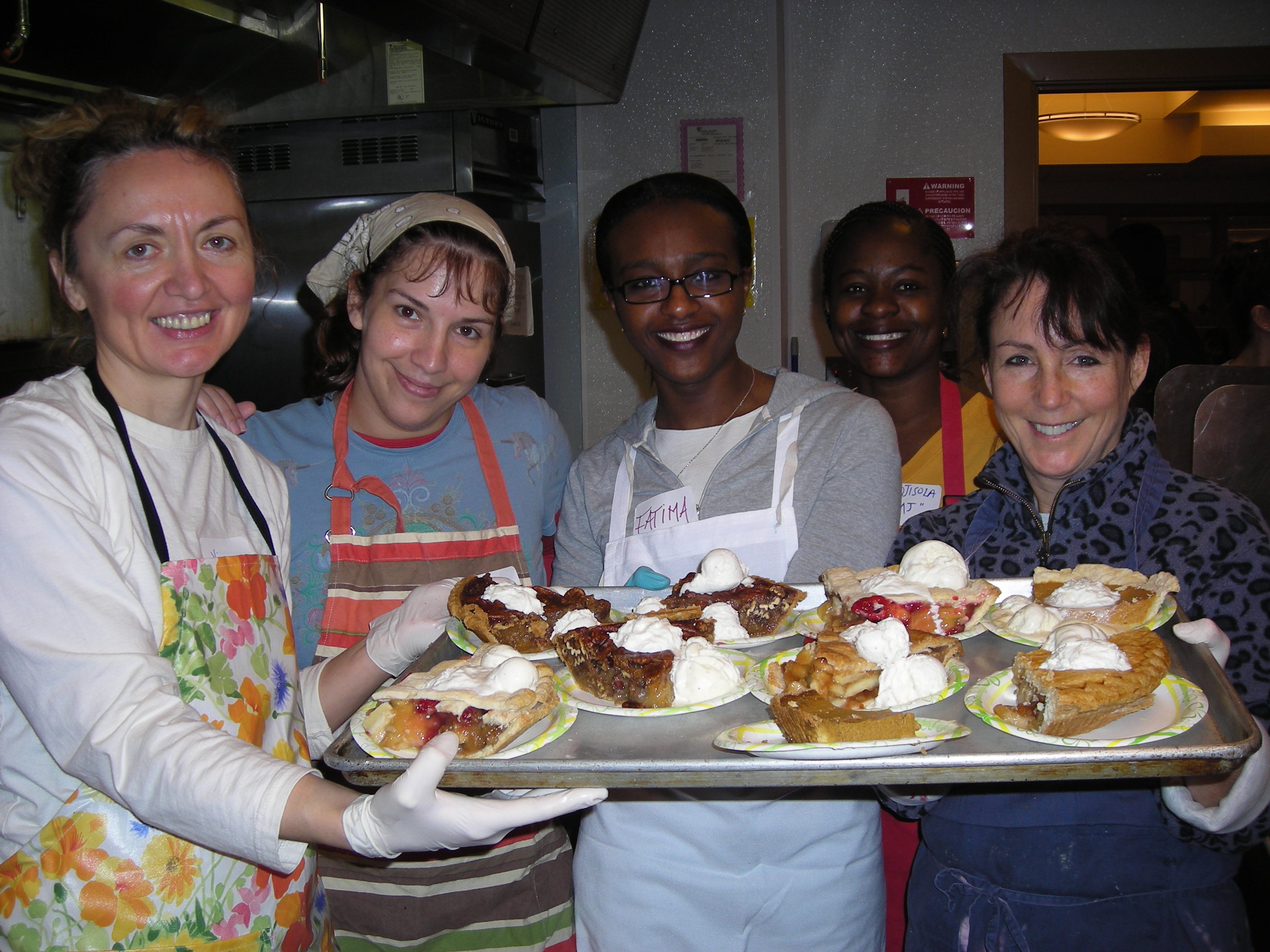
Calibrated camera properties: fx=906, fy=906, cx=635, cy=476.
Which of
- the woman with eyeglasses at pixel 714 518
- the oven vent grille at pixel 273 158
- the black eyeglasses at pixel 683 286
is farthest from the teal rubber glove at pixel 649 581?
the oven vent grille at pixel 273 158

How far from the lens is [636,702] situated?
1597 mm

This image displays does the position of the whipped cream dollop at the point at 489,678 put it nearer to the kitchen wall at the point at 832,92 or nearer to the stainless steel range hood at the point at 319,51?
the stainless steel range hood at the point at 319,51

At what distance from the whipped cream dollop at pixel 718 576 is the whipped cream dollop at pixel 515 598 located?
13.0 inches

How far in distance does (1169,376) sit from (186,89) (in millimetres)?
4238

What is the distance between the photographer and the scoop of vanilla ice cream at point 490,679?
59.7 inches

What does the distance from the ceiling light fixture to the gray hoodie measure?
25.2ft

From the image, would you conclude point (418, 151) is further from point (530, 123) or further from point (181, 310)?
point (181, 310)

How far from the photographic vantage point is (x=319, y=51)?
157 inches

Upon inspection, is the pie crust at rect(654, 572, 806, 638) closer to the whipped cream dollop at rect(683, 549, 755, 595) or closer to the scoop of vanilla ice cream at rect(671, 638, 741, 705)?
the whipped cream dollop at rect(683, 549, 755, 595)

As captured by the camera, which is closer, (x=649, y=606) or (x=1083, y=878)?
(x=1083, y=878)

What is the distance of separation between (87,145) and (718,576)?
4.84ft

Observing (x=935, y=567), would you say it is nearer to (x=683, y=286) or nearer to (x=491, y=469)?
(x=683, y=286)


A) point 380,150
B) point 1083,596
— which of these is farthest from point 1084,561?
point 380,150

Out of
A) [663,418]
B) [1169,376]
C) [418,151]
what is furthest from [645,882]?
[418,151]
